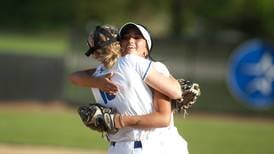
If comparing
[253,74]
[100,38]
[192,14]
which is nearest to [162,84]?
[100,38]

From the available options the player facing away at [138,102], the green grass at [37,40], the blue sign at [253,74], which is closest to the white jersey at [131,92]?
the player facing away at [138,102]

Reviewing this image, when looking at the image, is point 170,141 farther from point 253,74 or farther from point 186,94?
point 253,74

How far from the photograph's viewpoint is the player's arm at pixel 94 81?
5152 millimetres

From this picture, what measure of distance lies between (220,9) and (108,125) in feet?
70.9

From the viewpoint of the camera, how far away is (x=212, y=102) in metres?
19.7

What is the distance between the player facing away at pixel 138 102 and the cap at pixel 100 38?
0.03 ft

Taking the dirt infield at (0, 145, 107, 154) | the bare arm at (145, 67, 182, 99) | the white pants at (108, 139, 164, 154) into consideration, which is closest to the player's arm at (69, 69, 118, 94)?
the bare arm at (145, 67, 182, 99)

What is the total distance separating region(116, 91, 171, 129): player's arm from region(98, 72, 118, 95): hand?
0.20 metres

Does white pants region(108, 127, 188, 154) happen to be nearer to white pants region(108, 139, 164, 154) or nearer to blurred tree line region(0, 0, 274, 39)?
white pants region(108, 139, 164, 154)

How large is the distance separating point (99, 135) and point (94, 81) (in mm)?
9277

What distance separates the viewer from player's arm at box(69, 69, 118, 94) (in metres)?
5.15

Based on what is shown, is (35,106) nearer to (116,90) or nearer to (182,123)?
(182,123)

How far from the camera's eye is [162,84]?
4992mm

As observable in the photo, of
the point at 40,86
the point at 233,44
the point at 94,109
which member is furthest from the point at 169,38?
the point at 94,109
